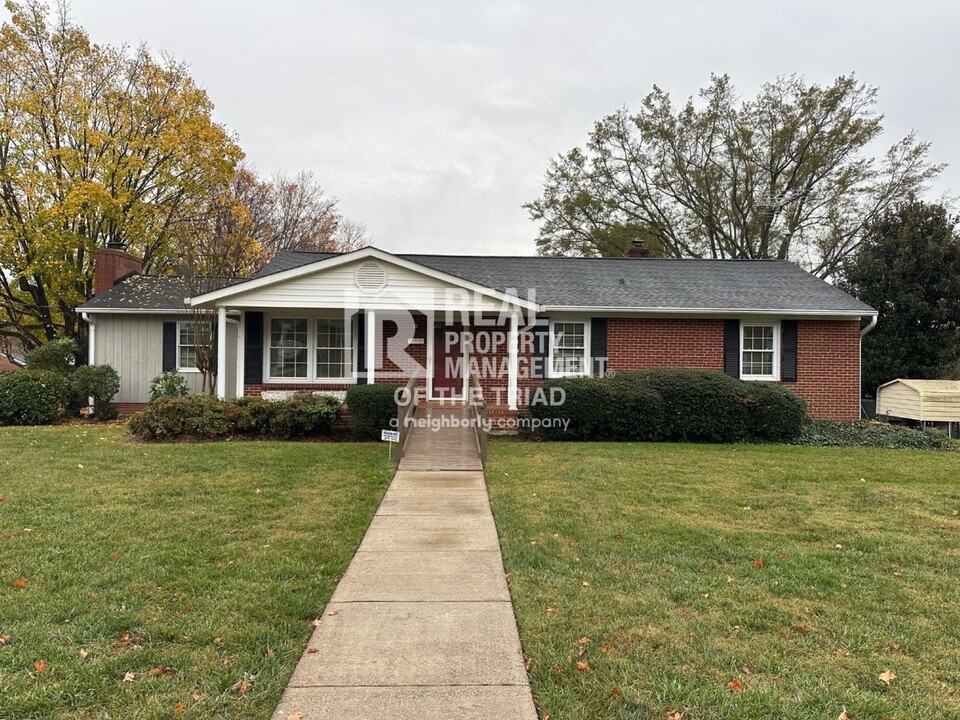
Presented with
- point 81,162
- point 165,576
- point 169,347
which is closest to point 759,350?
point 165,576

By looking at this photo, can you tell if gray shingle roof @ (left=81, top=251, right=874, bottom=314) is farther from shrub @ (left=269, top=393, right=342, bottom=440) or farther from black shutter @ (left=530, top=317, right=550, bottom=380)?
shrub @ (left=269, top=393, right=342, bottom=440)

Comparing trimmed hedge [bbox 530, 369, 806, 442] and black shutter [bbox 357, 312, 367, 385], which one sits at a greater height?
black shutter [bbox 357, 312, 367, 385]

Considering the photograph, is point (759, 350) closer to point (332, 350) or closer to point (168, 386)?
point (332, 350)

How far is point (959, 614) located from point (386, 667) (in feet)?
12.6

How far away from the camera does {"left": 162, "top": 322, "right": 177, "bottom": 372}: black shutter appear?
15.4m

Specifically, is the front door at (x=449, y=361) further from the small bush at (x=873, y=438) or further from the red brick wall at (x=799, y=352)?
the small bush at (x=873, y=438)

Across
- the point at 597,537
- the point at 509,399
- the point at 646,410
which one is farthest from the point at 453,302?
the point at 597,537

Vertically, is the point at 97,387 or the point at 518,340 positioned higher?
the point at 518,340

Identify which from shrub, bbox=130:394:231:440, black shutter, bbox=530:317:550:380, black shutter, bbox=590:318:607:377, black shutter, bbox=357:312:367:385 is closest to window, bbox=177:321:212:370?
shrub, bbox=130:394:231:440

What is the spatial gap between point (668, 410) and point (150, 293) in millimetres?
14307

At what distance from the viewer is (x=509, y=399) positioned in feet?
42.2

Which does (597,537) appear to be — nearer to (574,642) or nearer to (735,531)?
(735,531)

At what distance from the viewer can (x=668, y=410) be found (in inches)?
474

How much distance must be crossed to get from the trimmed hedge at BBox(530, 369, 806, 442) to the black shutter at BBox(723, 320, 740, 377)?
205 cm
